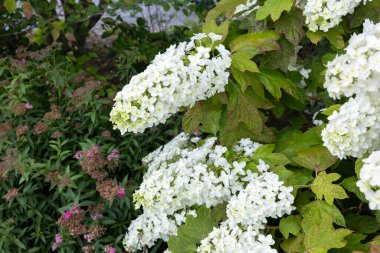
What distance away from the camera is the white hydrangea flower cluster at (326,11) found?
207 cm

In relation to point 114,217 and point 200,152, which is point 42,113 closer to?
point 114,217

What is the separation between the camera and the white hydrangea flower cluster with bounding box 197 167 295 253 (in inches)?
79.6

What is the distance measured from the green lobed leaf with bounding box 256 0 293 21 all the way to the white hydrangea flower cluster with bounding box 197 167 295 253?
25.3 inches

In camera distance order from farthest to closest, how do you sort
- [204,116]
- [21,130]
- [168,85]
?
[21,130] → [204,116] → [168,85]

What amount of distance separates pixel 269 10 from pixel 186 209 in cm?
96

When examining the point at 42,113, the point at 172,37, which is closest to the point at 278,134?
the point at 42,113

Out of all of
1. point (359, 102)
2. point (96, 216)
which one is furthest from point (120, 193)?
point (359, 102)

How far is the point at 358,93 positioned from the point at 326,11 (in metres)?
0.53

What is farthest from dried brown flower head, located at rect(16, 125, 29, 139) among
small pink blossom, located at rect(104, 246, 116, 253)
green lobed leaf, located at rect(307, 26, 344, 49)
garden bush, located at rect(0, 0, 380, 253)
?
green lobed leaf, located at rect(307, 26, 344, 49)

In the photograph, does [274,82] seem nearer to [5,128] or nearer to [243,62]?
[243,62]

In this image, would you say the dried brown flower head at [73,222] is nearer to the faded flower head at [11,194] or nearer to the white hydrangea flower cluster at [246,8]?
the faded flower head at [11,194]

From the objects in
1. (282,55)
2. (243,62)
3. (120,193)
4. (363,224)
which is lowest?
(363,224)

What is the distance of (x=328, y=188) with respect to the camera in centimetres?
205

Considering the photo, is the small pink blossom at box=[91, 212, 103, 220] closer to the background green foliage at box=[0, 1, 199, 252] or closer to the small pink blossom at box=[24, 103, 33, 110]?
the background green foliage at box=[0, 1, 199, 252]
